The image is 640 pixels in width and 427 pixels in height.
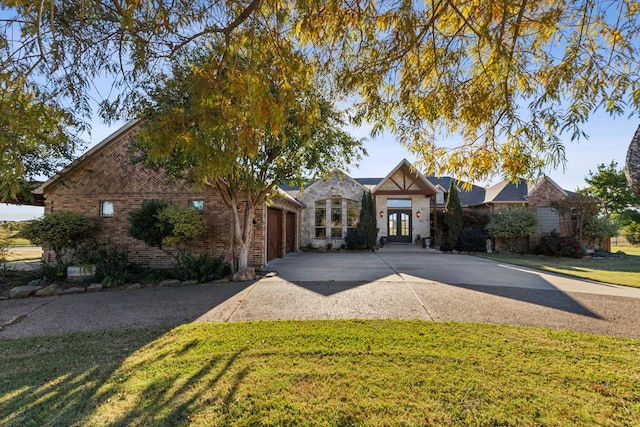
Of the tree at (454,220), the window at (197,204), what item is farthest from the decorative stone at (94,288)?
the tree at (454,220)

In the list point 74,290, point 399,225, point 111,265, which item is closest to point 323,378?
point 74,290

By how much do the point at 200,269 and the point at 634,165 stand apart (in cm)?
929

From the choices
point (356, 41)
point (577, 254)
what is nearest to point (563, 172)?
point (356, 41)

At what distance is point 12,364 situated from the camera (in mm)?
3707

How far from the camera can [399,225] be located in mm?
20688

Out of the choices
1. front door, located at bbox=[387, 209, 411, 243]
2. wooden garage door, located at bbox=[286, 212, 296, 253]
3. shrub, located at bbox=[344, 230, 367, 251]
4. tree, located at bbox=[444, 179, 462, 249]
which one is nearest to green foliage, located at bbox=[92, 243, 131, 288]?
wooden garage door, located at bbox=[286, 212, 296, 253]

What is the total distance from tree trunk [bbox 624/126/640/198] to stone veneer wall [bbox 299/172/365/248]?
56.0 feet

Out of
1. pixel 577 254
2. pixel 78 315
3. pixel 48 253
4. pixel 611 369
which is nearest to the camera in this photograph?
pixel 611 369

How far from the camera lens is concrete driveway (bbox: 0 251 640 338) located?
5.26 m

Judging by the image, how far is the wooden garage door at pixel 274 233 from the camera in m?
13.2

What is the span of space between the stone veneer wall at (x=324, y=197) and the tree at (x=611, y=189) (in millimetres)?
18742

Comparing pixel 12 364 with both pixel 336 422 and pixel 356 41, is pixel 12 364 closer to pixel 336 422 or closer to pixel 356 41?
pixel 336 422

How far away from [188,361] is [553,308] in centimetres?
652

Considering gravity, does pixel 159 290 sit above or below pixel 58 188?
below
